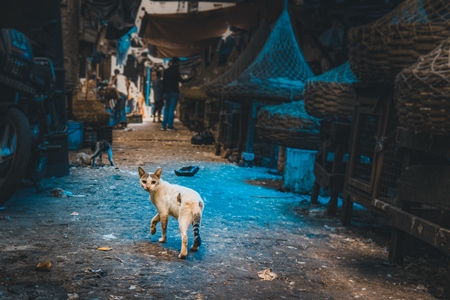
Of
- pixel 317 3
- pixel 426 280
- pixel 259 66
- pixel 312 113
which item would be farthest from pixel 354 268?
pixel 317 3

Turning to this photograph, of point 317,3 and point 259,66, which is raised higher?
point 317,3

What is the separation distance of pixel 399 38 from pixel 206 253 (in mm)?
2507

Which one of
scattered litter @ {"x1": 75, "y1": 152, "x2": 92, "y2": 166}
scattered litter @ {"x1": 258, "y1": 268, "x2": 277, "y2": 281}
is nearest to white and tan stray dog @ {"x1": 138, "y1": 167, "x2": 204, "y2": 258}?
scattered litter @ {"x1": 258, "y1": 268, "x2": 277, "y2": 281}

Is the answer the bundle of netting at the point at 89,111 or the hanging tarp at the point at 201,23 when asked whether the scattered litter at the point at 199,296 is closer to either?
the bundle of netting at the point at 89,111

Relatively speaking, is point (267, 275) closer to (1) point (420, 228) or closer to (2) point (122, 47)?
(1) point (420, 228)

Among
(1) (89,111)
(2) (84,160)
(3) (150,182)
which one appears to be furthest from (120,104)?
(3) (150,182)

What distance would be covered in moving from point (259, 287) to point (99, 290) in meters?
1.12

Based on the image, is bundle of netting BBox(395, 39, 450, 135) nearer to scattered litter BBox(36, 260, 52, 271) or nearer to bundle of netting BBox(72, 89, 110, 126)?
scattered litter BBox(36, 260, 52, 271)

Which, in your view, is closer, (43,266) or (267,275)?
(43,266)

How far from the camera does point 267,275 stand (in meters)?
3.38

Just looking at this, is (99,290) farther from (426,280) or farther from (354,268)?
(426,280)

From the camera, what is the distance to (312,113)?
567 centimetres

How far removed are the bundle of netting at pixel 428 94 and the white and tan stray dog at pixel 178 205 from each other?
72.1 inches

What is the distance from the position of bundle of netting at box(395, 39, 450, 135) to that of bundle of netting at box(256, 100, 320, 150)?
3.52 meters
